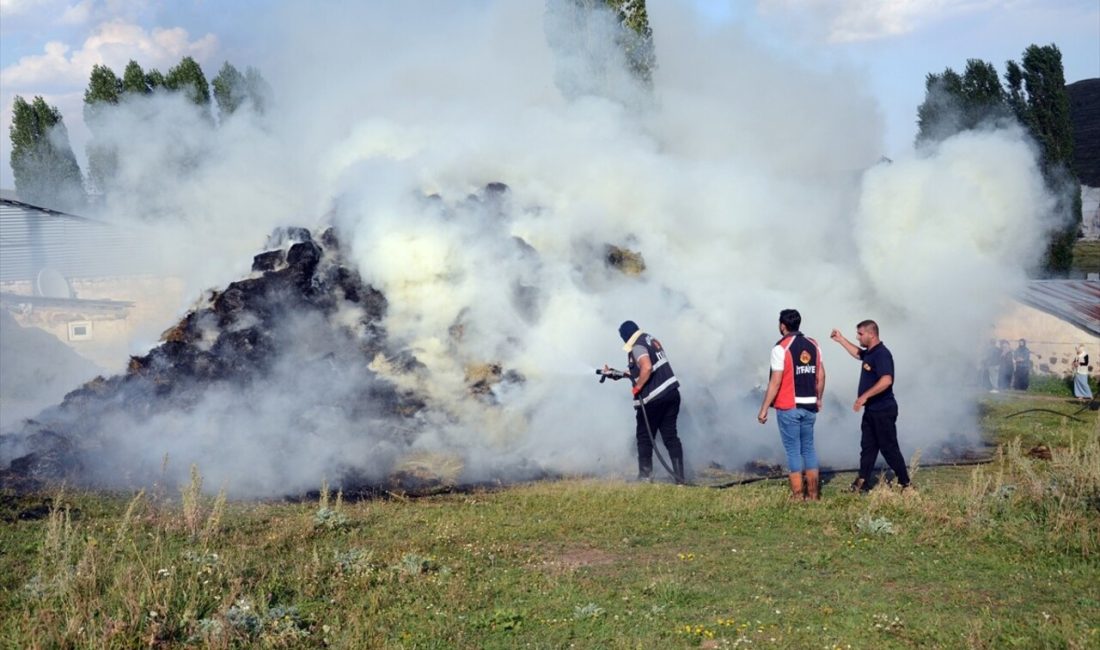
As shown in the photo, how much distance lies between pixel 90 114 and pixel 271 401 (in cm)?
1727

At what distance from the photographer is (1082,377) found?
20.0 metres

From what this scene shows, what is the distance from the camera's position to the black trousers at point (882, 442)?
10141 mm

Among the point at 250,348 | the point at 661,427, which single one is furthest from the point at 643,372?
the point at 250,348

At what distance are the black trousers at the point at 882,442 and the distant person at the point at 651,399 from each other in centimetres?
207

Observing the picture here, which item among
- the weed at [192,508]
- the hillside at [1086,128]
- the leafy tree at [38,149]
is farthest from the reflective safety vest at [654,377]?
the hillside at [1086,128]

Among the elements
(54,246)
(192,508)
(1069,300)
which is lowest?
(192,508)

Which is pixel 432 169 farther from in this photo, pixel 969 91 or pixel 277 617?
pixel 969 91

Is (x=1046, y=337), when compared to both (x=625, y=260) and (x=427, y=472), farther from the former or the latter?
(x=427, y=472)

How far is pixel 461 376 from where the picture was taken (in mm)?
13211

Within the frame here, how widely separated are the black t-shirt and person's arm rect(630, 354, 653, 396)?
2.34 meters

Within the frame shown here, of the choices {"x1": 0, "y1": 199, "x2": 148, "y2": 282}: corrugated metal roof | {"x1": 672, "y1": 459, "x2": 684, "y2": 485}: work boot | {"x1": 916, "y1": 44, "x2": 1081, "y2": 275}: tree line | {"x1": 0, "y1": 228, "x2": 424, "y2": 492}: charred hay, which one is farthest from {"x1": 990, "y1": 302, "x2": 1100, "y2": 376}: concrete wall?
{"x1": 0, "y1": 199, "x2": 148, "y2": 282}: corrugated metal roof

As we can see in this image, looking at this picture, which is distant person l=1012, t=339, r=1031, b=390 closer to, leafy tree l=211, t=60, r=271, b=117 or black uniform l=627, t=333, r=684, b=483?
black uniform l=627, t=333, r=684, b=483

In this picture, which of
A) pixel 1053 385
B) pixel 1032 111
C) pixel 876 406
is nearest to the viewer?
pixel 876 406

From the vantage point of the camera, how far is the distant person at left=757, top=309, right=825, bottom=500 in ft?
32.3
